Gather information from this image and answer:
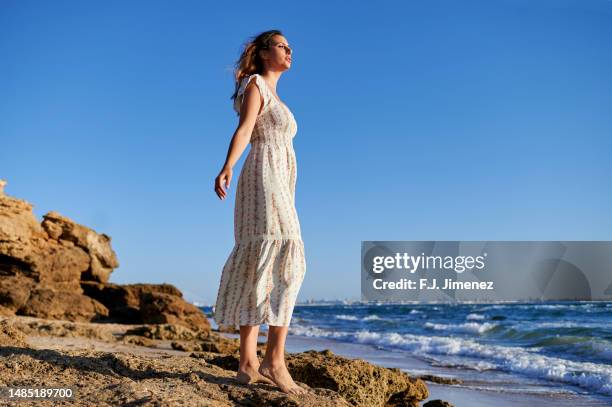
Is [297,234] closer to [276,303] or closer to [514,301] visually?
[276,303]

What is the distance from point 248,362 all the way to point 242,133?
4.41 feet

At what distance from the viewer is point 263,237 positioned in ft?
11.6

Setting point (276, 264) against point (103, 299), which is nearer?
point (276, 264)

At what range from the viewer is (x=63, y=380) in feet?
10.9

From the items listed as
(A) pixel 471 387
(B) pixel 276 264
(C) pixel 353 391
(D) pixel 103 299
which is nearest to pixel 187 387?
(B) pixel 276 264

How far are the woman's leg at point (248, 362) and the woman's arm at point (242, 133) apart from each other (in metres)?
0.85

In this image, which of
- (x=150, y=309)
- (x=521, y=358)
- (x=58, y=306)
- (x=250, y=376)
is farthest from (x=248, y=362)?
(x=58, y=306)

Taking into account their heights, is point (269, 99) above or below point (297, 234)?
above

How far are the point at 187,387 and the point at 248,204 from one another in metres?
1.07

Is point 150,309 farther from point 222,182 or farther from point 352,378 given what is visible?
point 222,182

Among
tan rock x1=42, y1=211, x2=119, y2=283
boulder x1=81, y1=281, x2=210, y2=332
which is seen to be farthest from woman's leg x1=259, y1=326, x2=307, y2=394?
tan rock x1=42, y1=211, x2=119, y2=283

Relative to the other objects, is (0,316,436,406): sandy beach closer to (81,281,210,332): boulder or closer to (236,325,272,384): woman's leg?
(236,325,272,384): woman's leg

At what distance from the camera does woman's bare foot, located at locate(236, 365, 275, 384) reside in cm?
362

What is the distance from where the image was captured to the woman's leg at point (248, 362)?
362 centimetres
